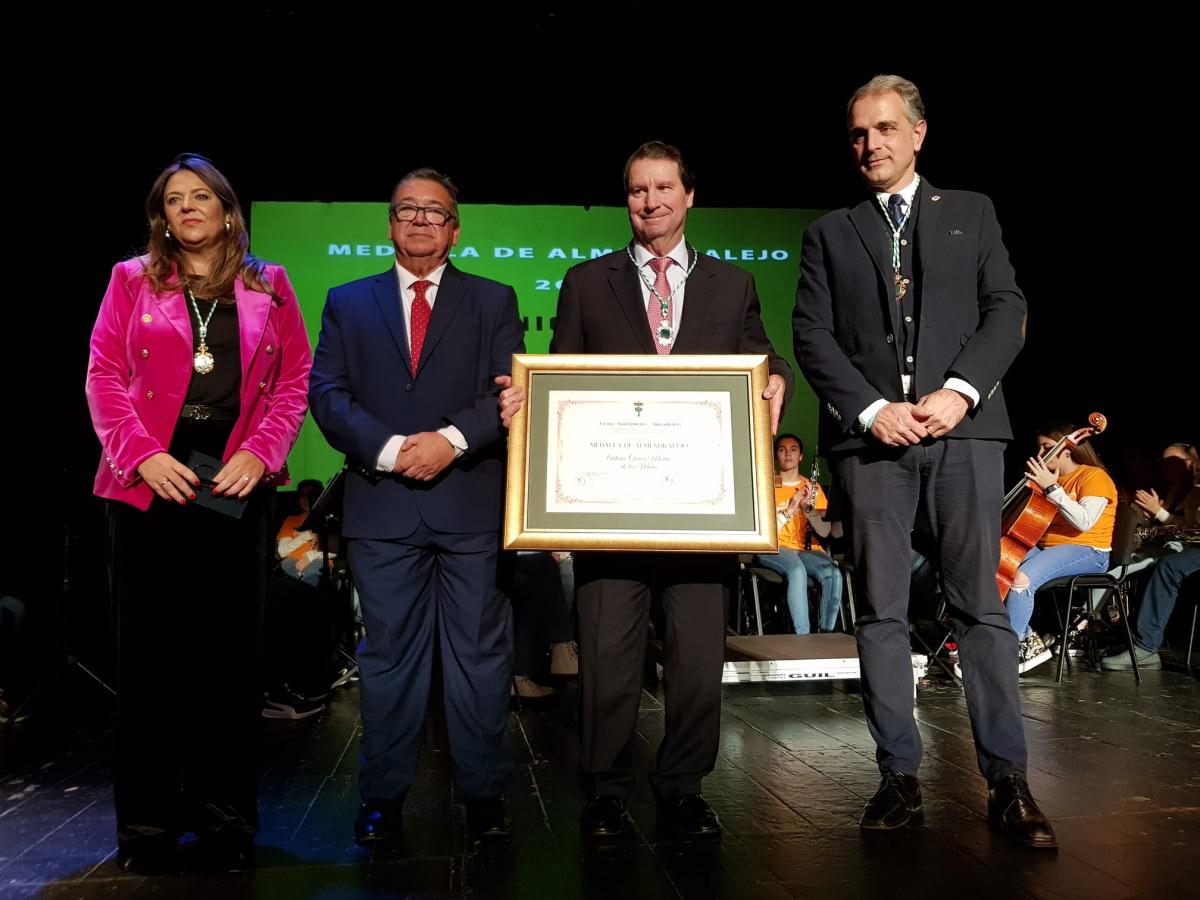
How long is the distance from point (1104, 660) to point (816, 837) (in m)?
3.66

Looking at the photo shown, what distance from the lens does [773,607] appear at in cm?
665

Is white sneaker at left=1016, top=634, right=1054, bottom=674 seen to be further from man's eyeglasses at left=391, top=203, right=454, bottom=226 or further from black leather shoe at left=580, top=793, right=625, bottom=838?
man's eyeglasses at left=391, top=203, right=454, bottom=226

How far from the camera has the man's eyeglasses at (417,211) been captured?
7.29 feet

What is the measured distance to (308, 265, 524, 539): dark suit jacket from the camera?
84.4 inches

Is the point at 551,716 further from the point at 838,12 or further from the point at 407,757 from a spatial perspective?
the point at 838,12

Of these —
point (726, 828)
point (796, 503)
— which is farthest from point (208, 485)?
point (796, 503)

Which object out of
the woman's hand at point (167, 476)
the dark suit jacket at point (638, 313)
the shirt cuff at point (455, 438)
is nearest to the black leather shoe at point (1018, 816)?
the dark suit jacket at point (638, 313)

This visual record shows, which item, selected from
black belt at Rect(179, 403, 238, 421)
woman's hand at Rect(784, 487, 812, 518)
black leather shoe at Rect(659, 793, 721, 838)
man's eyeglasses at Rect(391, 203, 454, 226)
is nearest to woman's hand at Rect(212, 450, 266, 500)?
black belt at Rect(179, 403, 238, 421)

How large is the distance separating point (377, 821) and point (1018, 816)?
1.40 m

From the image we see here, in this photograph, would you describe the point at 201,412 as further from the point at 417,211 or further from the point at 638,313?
the point at 638,313

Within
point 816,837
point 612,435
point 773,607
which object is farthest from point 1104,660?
point 612,435

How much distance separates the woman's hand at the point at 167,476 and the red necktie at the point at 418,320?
0.57 m

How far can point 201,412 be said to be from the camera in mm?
2062

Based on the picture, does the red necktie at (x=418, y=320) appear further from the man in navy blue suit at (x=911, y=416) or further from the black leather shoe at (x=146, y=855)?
the black leather shoe at (x=146, y=855)
